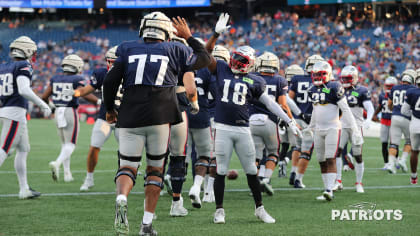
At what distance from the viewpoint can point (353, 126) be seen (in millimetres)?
9117

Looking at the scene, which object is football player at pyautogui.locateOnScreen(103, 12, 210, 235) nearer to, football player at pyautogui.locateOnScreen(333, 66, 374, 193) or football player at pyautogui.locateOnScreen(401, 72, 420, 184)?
football player at pyautogui.locateOnScreen(333, 66, 374, 193)

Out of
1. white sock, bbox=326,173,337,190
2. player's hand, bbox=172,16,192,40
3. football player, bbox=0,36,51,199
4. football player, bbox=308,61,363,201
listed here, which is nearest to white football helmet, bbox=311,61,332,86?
football player, bbox=308,61,363,201

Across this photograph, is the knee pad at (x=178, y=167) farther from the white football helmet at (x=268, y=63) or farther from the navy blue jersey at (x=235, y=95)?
the white football helmet at (x=268, y=63)

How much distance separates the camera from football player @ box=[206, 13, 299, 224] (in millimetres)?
7227

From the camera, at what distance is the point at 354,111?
39.1ft

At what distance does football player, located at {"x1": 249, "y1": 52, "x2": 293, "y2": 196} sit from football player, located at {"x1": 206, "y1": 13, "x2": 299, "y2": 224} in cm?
204

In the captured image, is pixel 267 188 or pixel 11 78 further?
pixel 267 188

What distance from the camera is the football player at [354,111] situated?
10.2 m

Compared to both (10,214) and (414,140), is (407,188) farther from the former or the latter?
(10,214)

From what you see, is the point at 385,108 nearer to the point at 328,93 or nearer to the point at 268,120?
the point at 328,93

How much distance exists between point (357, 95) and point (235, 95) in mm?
4847

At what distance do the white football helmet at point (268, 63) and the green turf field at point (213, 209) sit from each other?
2.05 metres

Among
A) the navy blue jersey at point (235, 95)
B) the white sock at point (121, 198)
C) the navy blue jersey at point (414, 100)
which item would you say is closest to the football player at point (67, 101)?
the navy blue jersey at point (235, 95)

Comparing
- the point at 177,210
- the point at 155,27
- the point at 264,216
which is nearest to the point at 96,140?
the point at 177,210
